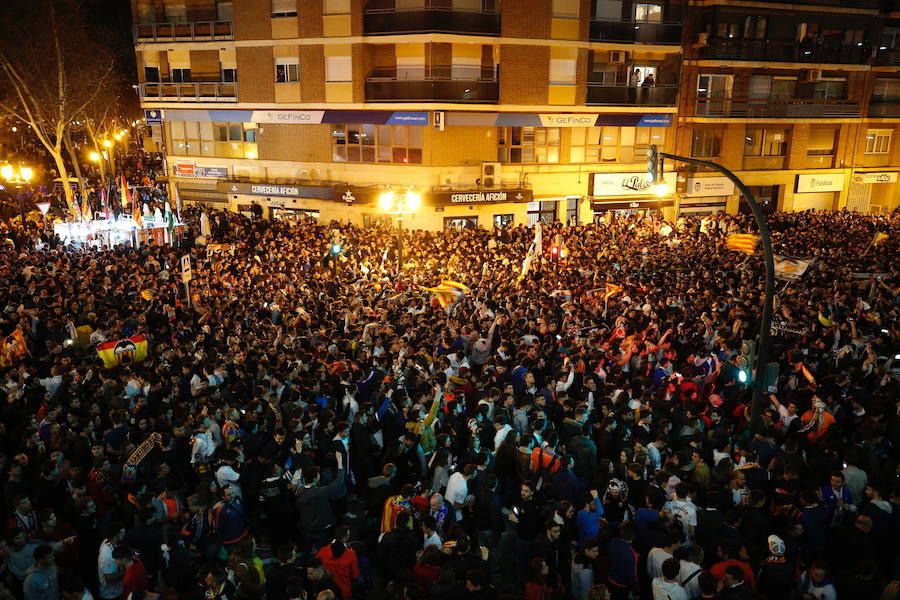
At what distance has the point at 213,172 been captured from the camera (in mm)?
35406

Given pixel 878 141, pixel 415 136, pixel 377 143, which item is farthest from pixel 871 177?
pixel 377 143

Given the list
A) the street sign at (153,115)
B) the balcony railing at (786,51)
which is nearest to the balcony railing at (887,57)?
the balcony railing at (786,51)

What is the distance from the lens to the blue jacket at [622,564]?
6.69 metres

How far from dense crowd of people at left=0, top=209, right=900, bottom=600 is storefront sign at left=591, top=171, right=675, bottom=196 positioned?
51.9ft

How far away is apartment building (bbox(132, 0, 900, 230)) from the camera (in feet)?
97.8

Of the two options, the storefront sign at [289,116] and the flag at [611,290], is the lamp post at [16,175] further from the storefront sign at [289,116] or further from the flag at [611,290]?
the flag at [611,290]

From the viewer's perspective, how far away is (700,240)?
2656cm

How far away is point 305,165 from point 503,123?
9.83 m

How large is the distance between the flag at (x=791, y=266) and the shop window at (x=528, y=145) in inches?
697

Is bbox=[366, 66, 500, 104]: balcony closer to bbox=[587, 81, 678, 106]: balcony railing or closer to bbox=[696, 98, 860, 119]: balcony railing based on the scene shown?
bbox=[587, 81, 678, 106]: balcony railing

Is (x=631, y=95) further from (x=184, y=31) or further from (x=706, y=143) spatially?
(x=184, y=31)

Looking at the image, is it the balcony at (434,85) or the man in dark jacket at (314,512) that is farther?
the balcony at (434,85)

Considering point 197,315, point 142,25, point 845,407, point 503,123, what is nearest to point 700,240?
point 503,123

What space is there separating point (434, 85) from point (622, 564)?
82.5ft
